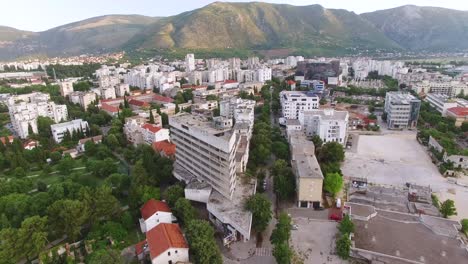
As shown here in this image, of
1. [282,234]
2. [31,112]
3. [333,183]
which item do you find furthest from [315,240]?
[31,112]

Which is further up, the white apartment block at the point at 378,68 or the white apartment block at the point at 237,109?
the white apartment block at the point at 378,68

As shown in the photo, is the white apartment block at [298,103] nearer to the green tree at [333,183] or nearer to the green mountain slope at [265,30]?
the green tree at [333,183]

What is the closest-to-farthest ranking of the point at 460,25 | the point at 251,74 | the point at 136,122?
the point at 136,122, the point at 251,74, the point at 460,25

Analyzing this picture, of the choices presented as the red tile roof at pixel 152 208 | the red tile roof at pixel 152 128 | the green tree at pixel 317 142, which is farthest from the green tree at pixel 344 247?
the red tile roof at pixel 152 128

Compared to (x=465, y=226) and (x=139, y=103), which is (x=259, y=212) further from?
(x=139, y=103)

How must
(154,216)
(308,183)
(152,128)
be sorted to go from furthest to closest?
(152,128)
(308,183)
(154,216)

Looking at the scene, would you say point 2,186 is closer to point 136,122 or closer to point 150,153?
point 150,153

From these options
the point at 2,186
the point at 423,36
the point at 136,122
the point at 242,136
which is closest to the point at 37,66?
the point at 136,122
